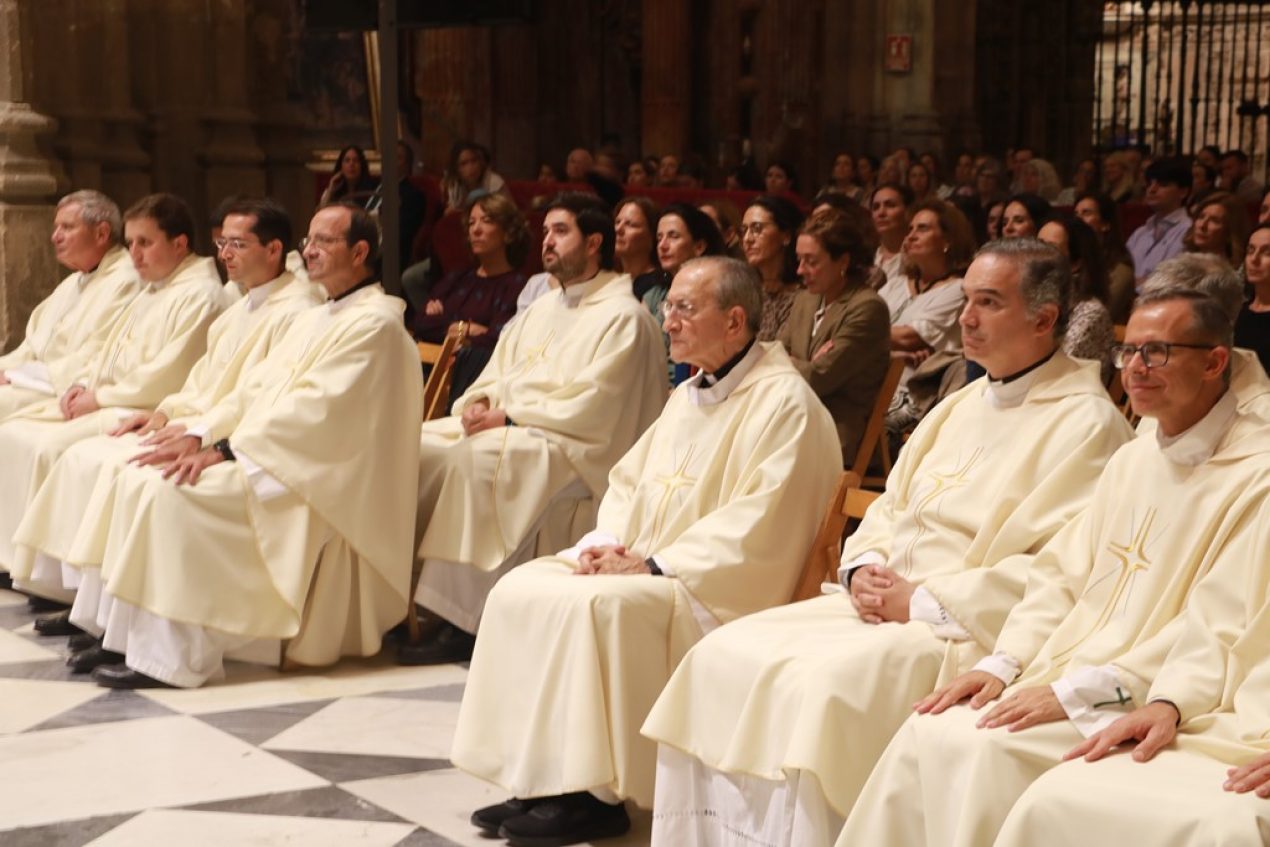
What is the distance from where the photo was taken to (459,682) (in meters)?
6.62

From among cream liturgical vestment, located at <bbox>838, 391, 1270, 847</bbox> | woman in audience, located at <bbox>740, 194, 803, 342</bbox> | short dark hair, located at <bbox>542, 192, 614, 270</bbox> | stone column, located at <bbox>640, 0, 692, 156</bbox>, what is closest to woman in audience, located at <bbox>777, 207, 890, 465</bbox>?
woman in audience, located at <bbox>740, 194, 803, 342</bbox>

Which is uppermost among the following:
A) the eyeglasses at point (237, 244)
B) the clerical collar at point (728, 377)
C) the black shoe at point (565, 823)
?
the eyeglasses at point (237, 244)

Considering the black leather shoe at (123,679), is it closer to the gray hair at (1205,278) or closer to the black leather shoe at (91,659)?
the black leather shoe at (91,659)

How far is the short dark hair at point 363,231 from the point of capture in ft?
22.7

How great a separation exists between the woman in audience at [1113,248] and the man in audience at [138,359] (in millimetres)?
3485

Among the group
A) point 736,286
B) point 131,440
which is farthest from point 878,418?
point 131,440

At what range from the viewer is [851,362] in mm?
6828

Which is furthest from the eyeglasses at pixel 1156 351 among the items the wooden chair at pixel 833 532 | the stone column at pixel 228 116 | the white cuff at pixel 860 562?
the stone column at pixel 228 116

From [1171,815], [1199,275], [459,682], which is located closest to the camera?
[1171,815]

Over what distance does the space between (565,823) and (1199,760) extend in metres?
1.85

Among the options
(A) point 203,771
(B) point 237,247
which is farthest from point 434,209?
(A) point 203,771

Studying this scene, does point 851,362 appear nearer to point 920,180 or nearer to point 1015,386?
point 1015,386

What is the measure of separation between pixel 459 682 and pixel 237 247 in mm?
1904

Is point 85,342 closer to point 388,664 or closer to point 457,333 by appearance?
point 457,333
